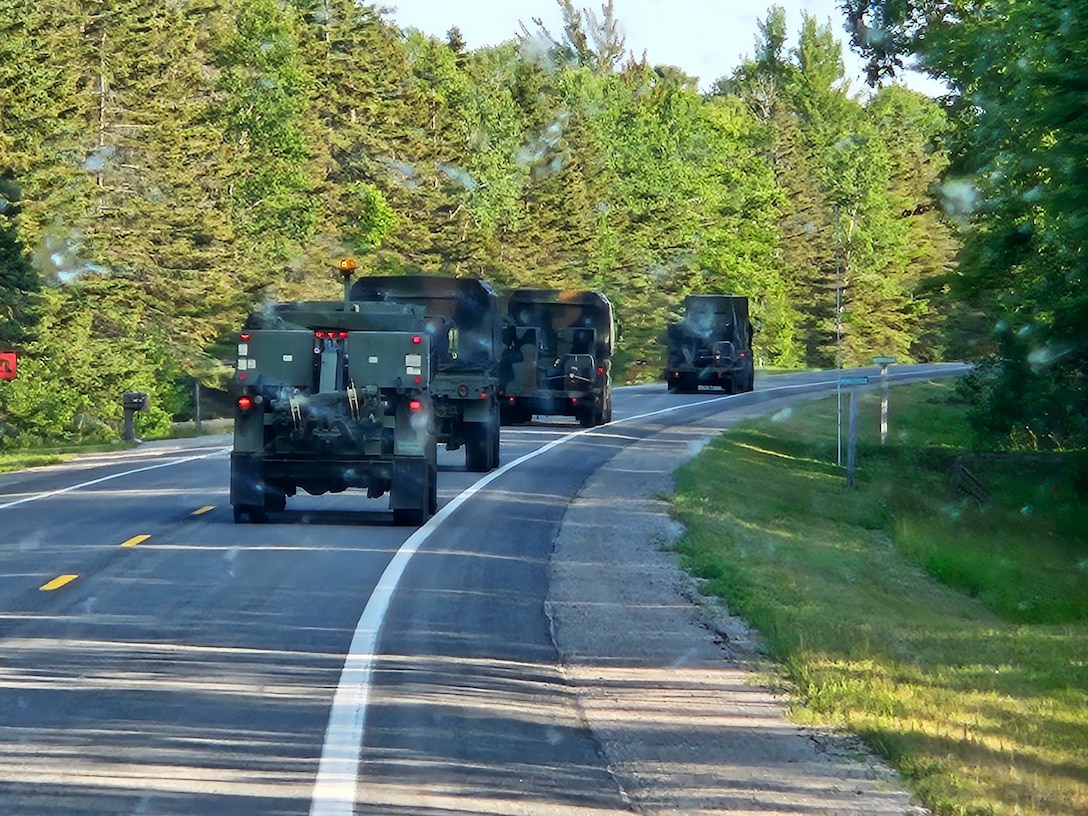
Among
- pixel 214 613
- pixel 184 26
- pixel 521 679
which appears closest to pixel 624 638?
pixel 521 679

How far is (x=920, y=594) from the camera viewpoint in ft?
64.6

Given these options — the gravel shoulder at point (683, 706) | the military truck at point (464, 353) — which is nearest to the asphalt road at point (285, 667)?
the gravel shoulder at point (683, 706)

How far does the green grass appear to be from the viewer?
9164 millimetres

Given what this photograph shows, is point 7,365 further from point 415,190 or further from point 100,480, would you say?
point 415,190

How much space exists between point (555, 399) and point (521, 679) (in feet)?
95.3

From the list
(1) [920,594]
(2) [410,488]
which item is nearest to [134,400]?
(2) [410,488]

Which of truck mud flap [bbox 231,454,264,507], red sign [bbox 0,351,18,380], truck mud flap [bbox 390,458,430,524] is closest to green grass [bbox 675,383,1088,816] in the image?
truck mud flap [bbox 390,458,430,524]

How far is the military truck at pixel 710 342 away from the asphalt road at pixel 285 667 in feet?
116

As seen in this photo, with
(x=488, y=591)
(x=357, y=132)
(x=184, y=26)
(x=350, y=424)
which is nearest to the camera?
(x=488, y=591)

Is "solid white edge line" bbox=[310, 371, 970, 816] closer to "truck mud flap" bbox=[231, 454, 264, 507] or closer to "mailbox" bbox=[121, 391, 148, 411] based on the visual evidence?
"truck mud flap" bbox=[231, 454, 264, 507]

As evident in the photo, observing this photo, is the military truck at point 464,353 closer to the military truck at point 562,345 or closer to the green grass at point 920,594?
the green grass at point 920,594

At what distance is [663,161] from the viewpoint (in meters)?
92.1

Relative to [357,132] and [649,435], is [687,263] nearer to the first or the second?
[357,132]

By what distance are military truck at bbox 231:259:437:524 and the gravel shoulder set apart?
2.33 m
